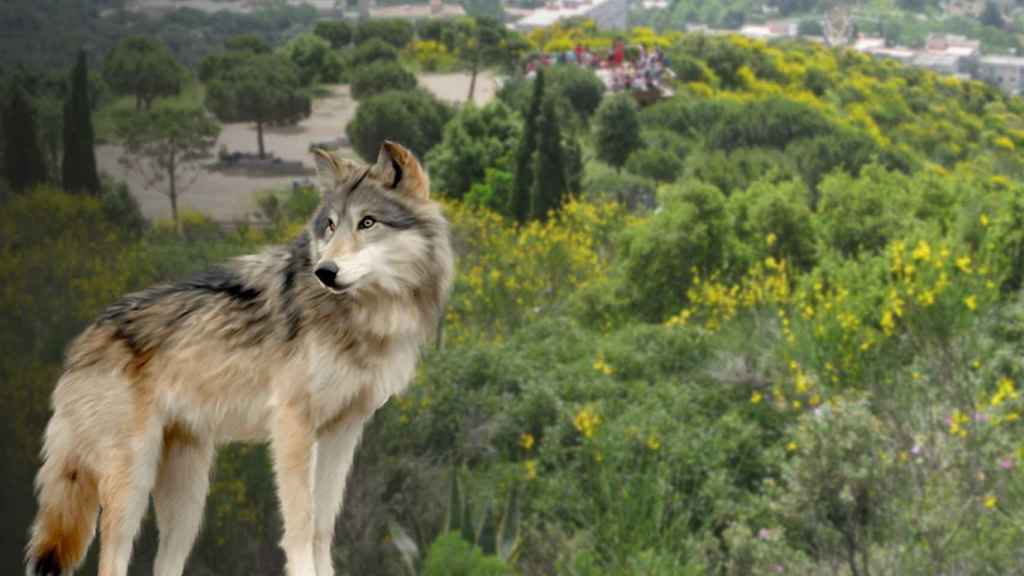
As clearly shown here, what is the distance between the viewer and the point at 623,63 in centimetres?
1711

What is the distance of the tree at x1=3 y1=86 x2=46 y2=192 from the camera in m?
5.58

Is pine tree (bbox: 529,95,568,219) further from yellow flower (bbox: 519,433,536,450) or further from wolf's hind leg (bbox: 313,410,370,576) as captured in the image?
wolf's hind leg (bbox: 313,410,370,576)

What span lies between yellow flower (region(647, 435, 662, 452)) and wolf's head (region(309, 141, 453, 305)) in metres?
5.18

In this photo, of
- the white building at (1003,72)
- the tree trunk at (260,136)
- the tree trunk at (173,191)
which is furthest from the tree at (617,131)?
the tree trunk at (173,191)

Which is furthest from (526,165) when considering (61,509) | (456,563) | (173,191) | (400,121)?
(61,509)

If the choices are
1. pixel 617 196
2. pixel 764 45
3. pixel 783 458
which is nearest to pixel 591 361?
pixel 783 458

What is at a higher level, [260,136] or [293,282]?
[293,282]

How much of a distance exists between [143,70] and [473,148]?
512 cm

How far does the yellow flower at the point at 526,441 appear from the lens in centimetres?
681

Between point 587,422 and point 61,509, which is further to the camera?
point 587,422

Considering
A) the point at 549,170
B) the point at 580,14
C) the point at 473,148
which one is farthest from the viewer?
the point at 580,14

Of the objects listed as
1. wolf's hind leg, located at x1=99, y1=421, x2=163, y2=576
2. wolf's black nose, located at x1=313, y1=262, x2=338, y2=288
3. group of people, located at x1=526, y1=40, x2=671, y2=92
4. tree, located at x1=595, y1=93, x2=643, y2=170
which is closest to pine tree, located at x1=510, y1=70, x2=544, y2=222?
tree, located at x1=595, y1=93, x2=643, y2=170

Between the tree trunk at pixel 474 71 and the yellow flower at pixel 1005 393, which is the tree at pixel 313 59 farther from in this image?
the yellow flower at pixel 1005 393

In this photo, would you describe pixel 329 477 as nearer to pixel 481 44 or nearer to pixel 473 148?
pixel 473 148
